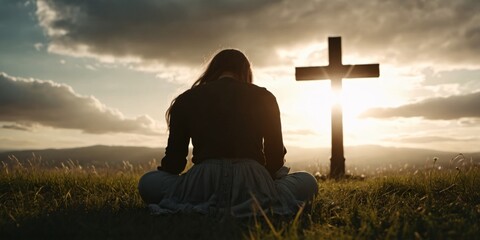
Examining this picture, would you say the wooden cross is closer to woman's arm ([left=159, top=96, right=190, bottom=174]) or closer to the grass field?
the grass field

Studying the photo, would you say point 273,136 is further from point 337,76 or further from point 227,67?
point 337,76

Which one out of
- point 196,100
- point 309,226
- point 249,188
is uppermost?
point 196,100

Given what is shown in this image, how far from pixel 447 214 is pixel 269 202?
170 centimetres

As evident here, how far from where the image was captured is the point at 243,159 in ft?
17.2

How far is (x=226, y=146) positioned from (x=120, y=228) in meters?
1.30

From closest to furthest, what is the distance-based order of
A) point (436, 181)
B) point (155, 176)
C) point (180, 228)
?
point (180, 228) → point (155, 176) → point (436, 181)

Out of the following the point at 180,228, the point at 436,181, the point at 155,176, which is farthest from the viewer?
the point at 436,181

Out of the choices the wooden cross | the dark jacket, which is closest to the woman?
the dark jacket

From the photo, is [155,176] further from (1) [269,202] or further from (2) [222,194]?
(1) [269,202]

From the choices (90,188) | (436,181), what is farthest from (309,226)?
(90,188)

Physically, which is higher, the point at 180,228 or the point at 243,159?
the point at 243,159

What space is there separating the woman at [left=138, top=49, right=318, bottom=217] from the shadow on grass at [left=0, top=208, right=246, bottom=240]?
370mm

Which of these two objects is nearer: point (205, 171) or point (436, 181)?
point (205, 171)

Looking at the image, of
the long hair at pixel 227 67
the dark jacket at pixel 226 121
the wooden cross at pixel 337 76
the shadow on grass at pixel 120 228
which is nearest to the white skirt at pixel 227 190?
the dark jacket at pixel 226 121
